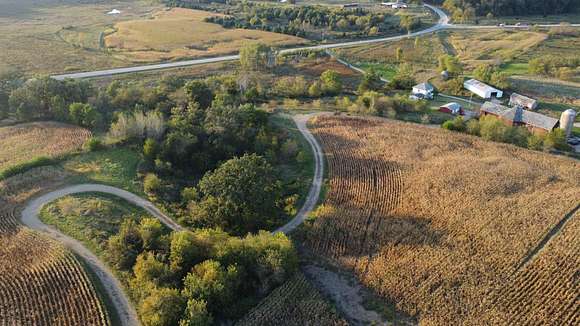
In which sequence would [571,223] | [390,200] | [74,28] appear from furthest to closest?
[74,28] → [390,200] → [571,223]

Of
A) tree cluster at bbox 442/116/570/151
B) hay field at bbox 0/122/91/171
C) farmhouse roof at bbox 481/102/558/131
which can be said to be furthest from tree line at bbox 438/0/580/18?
hay field at bbox 0/122/91/171

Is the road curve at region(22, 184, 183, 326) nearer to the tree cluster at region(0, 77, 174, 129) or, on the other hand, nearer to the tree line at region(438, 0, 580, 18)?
the tree cluster at region(0, 77, 174, 129)

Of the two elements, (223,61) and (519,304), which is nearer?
(519,304)

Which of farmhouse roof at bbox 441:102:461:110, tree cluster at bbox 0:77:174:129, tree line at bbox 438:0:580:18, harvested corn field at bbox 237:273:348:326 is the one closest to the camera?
harvested corn field at bbox 237:273:348:326

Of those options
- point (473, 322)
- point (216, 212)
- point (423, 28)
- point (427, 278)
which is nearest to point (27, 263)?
point (216, 212)

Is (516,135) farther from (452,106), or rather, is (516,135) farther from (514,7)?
(514,7)

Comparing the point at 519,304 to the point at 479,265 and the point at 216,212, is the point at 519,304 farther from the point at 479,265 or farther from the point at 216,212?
the point at 216,212

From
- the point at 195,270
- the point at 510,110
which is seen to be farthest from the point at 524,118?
the point at 195,270
